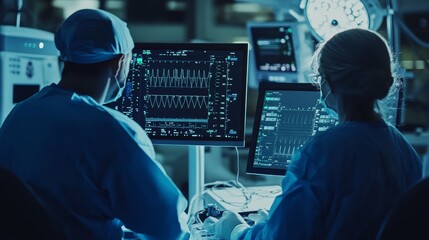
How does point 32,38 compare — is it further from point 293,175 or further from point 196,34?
point 196,34

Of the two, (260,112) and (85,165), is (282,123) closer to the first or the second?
(260,112)

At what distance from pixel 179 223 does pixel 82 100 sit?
423 millimetres

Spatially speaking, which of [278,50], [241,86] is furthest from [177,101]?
[278,50]

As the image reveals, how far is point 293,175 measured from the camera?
1.40 meters

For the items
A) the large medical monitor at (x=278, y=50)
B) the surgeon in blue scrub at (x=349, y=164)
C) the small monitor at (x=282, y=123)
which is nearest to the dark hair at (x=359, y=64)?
the surgeon in blue scrub at (x=349, y=164)

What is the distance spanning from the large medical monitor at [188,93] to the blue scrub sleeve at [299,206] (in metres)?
0.55

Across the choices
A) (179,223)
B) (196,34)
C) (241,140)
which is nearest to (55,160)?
(179,223)

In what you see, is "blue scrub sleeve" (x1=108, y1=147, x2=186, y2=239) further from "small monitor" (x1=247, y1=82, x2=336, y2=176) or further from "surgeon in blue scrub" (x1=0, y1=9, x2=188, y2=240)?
"small monitor" (x1=247, y1=82, x2=336, y2=176)

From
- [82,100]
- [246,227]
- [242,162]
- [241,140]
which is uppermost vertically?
[82,100]

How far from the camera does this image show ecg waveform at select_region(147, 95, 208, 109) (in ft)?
6.38

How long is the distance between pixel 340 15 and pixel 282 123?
1.71 feet

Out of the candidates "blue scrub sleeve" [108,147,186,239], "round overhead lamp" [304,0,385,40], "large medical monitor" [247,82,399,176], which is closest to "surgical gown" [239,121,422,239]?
"blue scrub sleeve" [108,147,186,239]

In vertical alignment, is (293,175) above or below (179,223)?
above

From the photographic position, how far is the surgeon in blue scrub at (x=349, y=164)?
1335 mm
